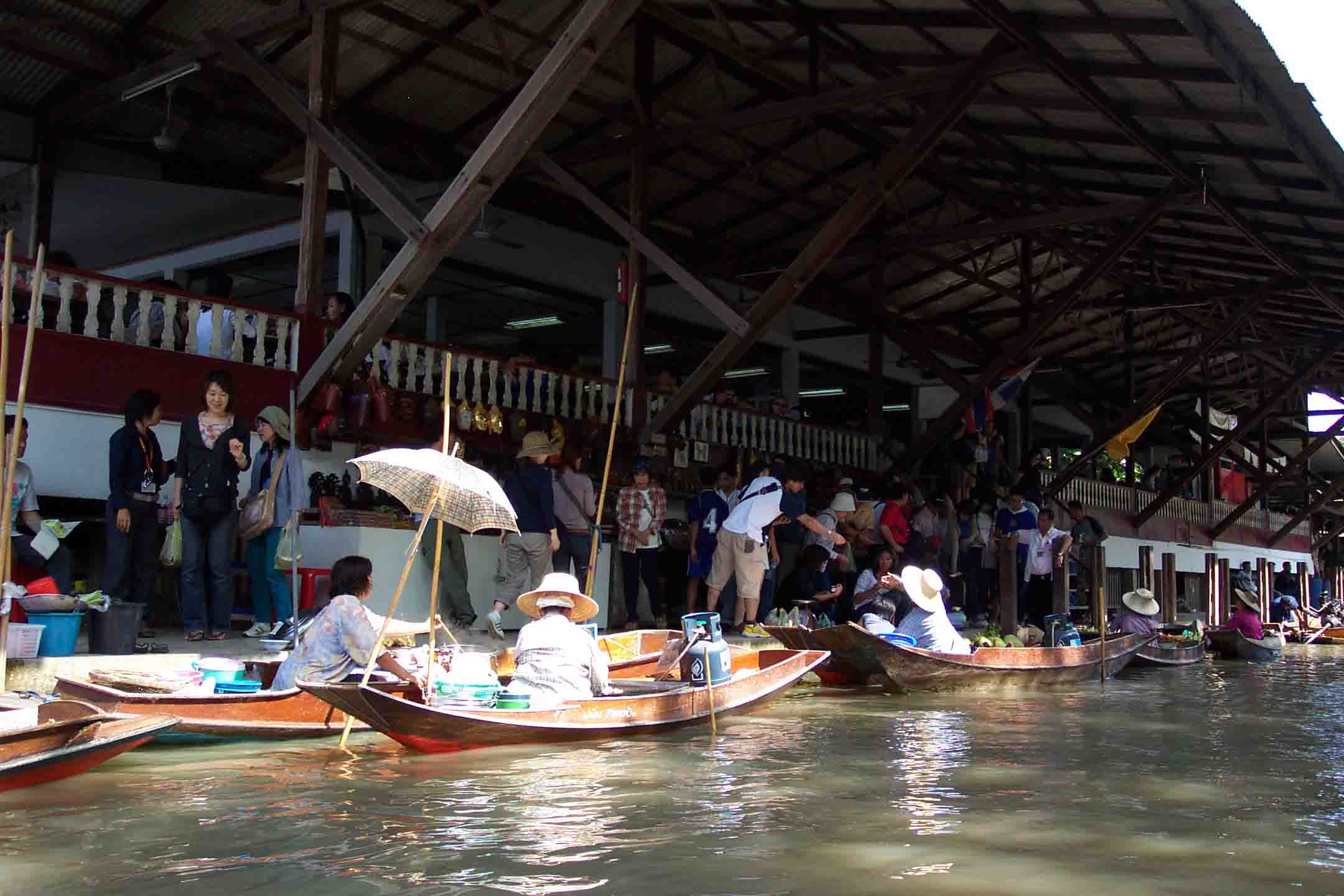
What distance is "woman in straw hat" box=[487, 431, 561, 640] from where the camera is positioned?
11328 mm

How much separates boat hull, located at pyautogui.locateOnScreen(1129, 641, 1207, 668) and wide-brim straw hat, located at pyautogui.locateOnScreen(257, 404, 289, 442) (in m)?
10.8

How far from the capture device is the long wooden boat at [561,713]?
687 cm

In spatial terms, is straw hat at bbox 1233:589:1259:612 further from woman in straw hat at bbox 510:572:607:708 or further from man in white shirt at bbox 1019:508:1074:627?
woman in straw hat at bbox 510:572:607:708

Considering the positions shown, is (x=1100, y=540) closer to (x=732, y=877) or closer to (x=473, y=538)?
(x=473, y=538)

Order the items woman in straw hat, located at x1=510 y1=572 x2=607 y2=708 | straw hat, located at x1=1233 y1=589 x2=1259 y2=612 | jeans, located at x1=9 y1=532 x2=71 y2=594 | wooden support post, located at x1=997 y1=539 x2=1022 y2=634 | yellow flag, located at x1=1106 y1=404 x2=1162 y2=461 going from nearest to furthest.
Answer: woman in straw hat, located at x1=510 y1=572 x2=607 y2=708 → jeans, located at x1=9 y1=532 x2=71 y2=594 → wooden support post, located at x1=997 y1=539 x2=1022 y2=634 → straw hat, located at x1=1233 y1=589 x2=1259 y2=612 → yellow flag, located at x1=1106 y1=404 x2=1162 y2=461

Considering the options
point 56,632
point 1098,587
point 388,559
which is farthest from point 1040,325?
point 56,632

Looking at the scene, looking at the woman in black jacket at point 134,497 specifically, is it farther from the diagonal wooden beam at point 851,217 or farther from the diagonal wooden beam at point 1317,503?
the diagonal wooden beam at point 1317,503

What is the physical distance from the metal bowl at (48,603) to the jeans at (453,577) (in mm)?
3625

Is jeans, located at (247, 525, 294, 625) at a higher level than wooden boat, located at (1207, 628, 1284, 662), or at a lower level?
higher

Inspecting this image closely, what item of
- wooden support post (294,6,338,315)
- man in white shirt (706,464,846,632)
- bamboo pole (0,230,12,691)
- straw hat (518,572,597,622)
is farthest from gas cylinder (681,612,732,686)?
wooden support post (294,6,338,315)

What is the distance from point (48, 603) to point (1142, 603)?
1329 cm

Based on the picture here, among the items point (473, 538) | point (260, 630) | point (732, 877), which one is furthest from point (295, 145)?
point (732, 877)

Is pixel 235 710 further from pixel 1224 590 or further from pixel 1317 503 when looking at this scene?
pixel 1224 590

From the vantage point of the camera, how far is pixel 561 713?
296 inches
